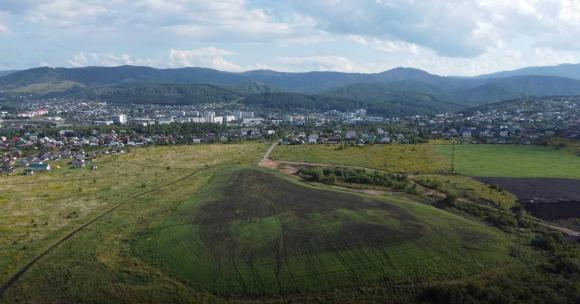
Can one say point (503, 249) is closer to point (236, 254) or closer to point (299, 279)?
point (299, 279)

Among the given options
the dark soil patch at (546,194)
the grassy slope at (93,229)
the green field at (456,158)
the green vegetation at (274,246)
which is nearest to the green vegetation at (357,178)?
the green vegetation at (274,246)

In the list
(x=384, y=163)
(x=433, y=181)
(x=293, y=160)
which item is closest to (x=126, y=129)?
(x=293, y=160)

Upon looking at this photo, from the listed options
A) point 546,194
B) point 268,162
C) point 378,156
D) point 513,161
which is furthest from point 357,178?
point 513,161

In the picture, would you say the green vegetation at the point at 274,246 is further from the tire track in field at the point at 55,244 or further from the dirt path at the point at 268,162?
the dirt path at the point at 268,162

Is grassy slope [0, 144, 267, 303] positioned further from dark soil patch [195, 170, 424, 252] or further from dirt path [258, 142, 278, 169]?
dirt path [258, 142, 278, 169]

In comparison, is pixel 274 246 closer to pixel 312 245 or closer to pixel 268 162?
pixel 312 245

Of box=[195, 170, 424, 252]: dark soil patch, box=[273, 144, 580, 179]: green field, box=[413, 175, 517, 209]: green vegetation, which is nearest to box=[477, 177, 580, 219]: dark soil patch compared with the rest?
box=[413, 175, 517, 209]: green vegetation

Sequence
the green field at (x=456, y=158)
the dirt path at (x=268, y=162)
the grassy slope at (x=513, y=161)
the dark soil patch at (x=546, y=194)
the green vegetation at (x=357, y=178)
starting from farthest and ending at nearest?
1. the dirt path at (x=268, y=162)
2. the green field at (x=456, y=158)
3. the grassy slope at (x=513, y=161)
4. the green vegetation at (x=357, y=178)
5. the dark soil patch at (x=546, y=194)
